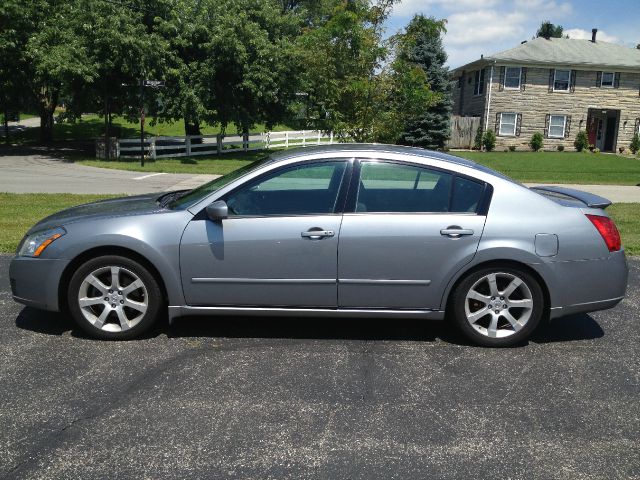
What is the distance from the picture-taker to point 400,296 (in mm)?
4676

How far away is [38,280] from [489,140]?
119 ft

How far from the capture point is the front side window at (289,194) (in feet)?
15.4

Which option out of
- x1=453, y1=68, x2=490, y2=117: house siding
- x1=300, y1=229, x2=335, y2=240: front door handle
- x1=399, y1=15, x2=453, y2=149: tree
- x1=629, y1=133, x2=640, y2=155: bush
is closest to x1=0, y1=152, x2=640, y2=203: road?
x1=300, y1=229, x2=335, y2=240: front door handle

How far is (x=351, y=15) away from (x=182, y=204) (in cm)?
739

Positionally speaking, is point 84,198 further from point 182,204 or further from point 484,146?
point 484,146

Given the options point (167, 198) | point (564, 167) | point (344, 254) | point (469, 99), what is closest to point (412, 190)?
point (344, 254)

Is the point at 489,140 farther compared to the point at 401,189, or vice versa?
the point at 489,140

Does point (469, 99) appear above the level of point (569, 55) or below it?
below

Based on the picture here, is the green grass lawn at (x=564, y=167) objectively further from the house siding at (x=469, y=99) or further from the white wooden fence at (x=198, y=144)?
the white wooden fence at (x=198, y=144)

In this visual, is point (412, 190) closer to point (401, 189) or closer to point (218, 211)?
point (401, 189)

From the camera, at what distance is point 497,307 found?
15.4 feet

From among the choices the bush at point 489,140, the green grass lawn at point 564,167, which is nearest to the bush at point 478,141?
the bush at point 489,140

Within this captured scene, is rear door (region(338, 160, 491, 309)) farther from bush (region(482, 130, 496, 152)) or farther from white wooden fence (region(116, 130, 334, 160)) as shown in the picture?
bush (region(482, 130, 496, 152))

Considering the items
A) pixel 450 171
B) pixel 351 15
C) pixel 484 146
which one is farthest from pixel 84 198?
pixel 484 146
